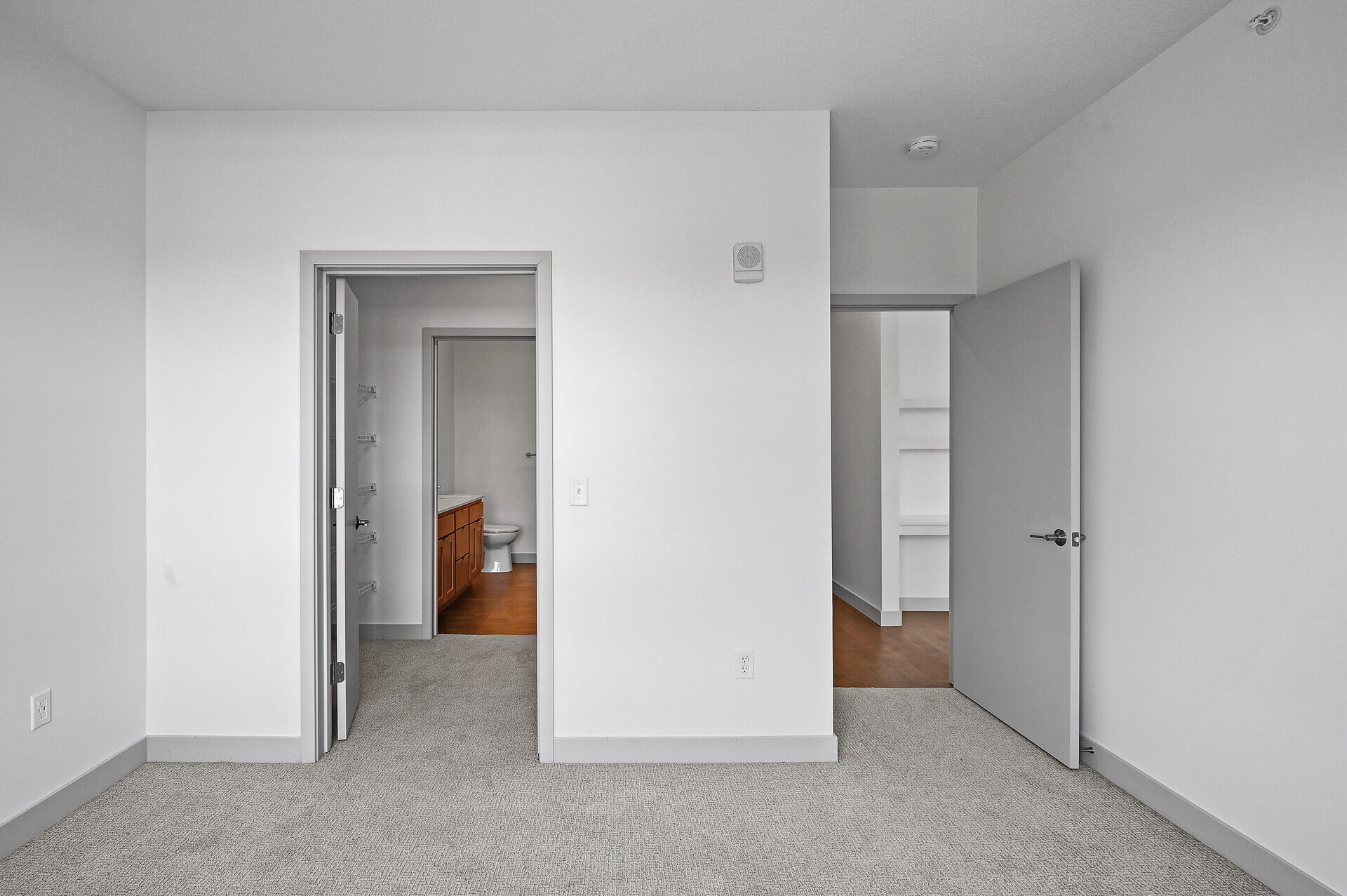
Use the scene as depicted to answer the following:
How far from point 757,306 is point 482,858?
2.09m

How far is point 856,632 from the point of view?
15.0ft

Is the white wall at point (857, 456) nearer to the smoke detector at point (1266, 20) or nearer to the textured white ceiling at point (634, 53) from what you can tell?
the textured white ceiling at point (634, 53)

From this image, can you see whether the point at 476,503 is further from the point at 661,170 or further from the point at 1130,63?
the point at 1130,63

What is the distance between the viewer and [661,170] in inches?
107

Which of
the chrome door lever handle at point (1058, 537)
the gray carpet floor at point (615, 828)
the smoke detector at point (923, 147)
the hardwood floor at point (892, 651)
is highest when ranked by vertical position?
the smoke detector at point (923, 147)

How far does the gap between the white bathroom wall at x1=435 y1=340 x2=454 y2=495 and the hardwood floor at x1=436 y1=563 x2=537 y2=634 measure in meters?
1.15

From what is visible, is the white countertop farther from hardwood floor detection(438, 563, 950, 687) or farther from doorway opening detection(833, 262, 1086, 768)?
doorway opening detection(833, 262, 1086, 768)

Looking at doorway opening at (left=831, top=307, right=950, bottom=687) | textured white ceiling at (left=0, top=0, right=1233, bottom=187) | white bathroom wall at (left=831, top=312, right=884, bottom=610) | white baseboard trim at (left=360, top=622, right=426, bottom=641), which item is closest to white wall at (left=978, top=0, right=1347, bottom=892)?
textured white ceiling at (left=0, top=0, right=1233, bottom=187)

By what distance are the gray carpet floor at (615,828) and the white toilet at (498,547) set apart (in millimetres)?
3493

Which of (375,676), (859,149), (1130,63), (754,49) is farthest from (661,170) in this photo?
(375,676)

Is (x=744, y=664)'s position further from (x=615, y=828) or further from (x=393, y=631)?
(x=393, y=631)

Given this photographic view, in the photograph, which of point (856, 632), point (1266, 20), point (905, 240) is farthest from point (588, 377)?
point (856, 632)

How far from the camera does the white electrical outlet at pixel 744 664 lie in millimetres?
2727

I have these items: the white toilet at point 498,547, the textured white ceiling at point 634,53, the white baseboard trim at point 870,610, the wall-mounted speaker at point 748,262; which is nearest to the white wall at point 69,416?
the textured white ceiling at point 634,53
